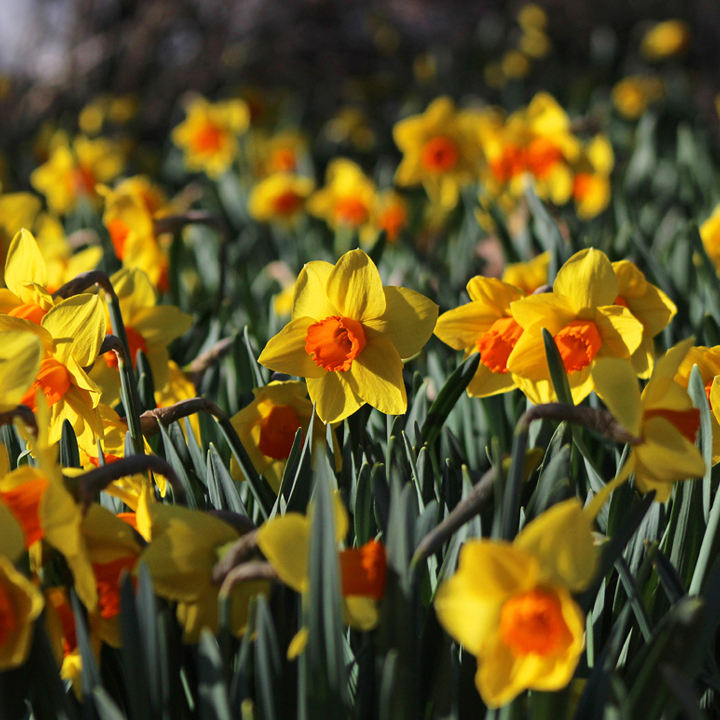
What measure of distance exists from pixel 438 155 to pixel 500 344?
5.85 ft

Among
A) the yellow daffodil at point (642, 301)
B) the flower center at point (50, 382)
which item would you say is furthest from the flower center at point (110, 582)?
the yellow daffodil at point (642, 301)

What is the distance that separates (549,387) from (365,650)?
0.46m

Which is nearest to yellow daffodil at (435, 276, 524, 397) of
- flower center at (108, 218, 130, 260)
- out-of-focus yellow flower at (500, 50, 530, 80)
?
flower center at (108, 218, 130, 260)

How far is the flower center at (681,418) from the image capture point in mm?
700

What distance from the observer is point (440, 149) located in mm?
2609

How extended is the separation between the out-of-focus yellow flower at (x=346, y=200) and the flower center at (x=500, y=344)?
1.54m

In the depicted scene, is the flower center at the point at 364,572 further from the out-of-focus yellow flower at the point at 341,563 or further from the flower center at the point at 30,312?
the flower center at the point at 30,312

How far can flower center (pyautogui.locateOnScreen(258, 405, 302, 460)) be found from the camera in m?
1.01

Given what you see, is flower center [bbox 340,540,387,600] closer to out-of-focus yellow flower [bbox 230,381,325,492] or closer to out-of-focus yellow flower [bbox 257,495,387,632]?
out-of-focus yellow flower [bbox 257,495,387,632]

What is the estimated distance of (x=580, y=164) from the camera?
2395 mm

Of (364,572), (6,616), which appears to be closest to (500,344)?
(364,572)

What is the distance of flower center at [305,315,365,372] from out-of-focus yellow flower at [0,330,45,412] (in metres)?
0.36

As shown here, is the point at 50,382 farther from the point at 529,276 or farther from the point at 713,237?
the point at 713,237

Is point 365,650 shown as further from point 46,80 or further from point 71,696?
point 46,80
